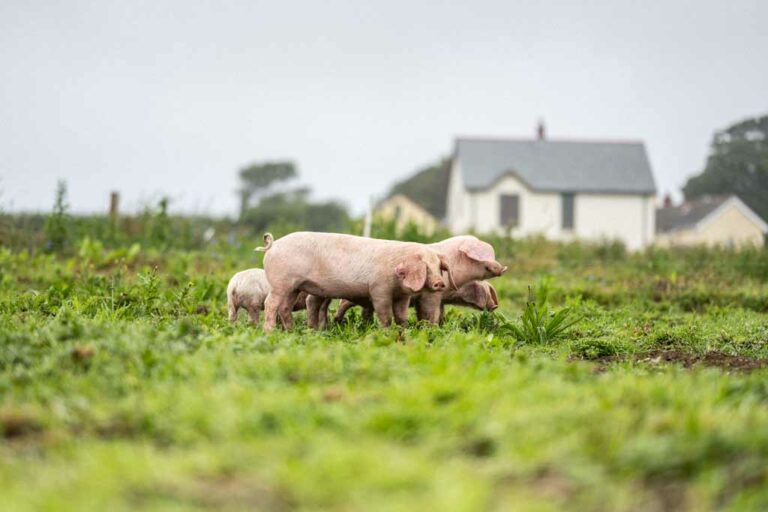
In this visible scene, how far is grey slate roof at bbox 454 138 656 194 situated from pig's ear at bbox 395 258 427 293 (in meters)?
27.2

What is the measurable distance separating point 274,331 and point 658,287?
7.52 metres

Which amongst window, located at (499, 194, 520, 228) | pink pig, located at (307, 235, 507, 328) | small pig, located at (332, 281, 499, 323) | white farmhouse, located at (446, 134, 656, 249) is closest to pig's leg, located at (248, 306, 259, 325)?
pink pig, located at (307, 235, 507, 328)

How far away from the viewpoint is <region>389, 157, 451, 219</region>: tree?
190 feet

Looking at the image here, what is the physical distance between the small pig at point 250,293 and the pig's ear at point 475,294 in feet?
4.69

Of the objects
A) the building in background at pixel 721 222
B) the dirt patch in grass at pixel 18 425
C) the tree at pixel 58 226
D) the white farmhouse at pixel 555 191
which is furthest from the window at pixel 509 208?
the dirt patch in grass at pixel 18 425

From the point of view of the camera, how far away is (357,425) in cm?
301

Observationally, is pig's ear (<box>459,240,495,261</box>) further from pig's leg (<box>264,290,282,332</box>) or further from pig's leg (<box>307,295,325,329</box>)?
pig's leg (<box>264,290,282,332</box>)

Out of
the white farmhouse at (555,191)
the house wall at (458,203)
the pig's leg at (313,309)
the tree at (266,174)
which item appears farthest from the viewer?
the tree at (266,174)

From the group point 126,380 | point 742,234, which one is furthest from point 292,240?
point 742,234

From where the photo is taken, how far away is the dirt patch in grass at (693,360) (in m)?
5.24

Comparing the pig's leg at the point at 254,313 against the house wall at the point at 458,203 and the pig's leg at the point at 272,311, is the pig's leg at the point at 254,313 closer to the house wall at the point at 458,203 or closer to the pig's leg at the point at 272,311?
the pig's leg at the point at 272,311

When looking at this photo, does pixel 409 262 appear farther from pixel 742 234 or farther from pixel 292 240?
pixel 742 234

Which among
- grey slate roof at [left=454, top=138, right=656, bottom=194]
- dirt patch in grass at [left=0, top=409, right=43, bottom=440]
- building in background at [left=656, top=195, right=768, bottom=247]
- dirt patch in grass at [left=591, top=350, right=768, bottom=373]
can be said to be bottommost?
dirt patch in grass at [left=591, top=350, right=768, bottom=373]

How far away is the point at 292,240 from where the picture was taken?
6.14 meters
